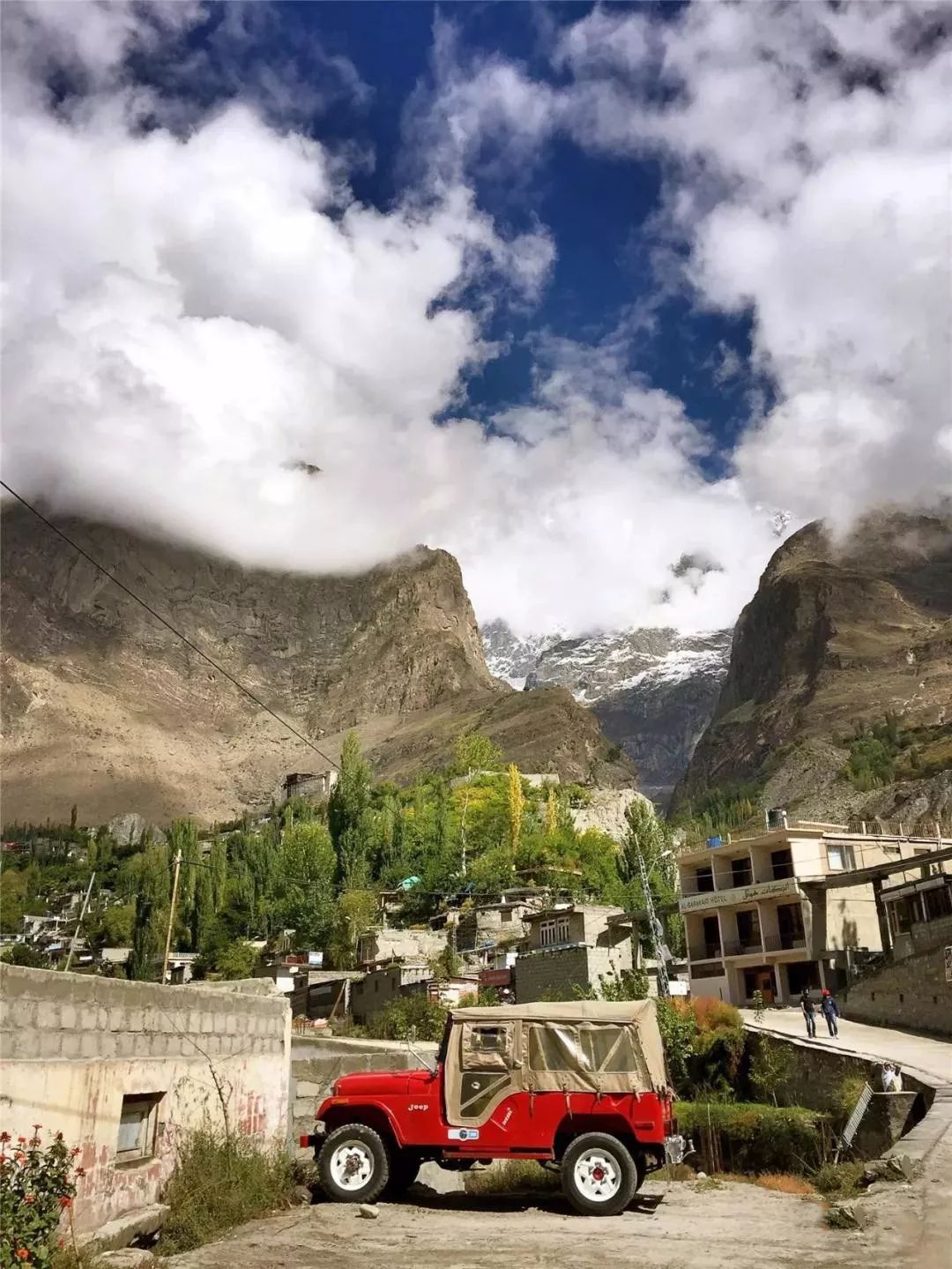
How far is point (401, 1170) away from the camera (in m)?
10.5

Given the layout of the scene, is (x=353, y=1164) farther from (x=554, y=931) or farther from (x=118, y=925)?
(x=118, y=925)

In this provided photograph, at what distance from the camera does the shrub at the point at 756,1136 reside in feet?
57.2

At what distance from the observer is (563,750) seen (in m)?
136

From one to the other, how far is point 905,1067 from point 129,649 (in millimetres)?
193750

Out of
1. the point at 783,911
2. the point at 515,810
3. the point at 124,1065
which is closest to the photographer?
the point at 124,1065

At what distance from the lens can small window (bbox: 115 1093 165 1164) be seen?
9.20 m

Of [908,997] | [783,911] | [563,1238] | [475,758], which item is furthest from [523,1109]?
[475,758]

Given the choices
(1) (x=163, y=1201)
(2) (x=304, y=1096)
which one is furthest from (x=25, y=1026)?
(2) (x=304, y=1096)

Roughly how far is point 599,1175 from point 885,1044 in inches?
667

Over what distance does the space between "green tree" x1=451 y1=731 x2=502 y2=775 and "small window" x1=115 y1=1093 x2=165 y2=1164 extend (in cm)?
9778

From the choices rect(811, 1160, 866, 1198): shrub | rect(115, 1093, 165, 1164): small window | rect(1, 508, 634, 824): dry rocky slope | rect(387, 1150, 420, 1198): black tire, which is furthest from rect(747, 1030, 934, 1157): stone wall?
rect(1, 508, 634, 824): dry rocky slope

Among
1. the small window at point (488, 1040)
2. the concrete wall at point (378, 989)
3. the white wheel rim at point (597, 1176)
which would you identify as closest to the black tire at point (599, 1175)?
the white wheel rim at point (597, 1176)

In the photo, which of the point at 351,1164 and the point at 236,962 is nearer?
the point at 351,1164

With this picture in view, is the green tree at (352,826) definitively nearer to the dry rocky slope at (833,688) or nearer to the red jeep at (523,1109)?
the dry rocky slope at (833,688)
